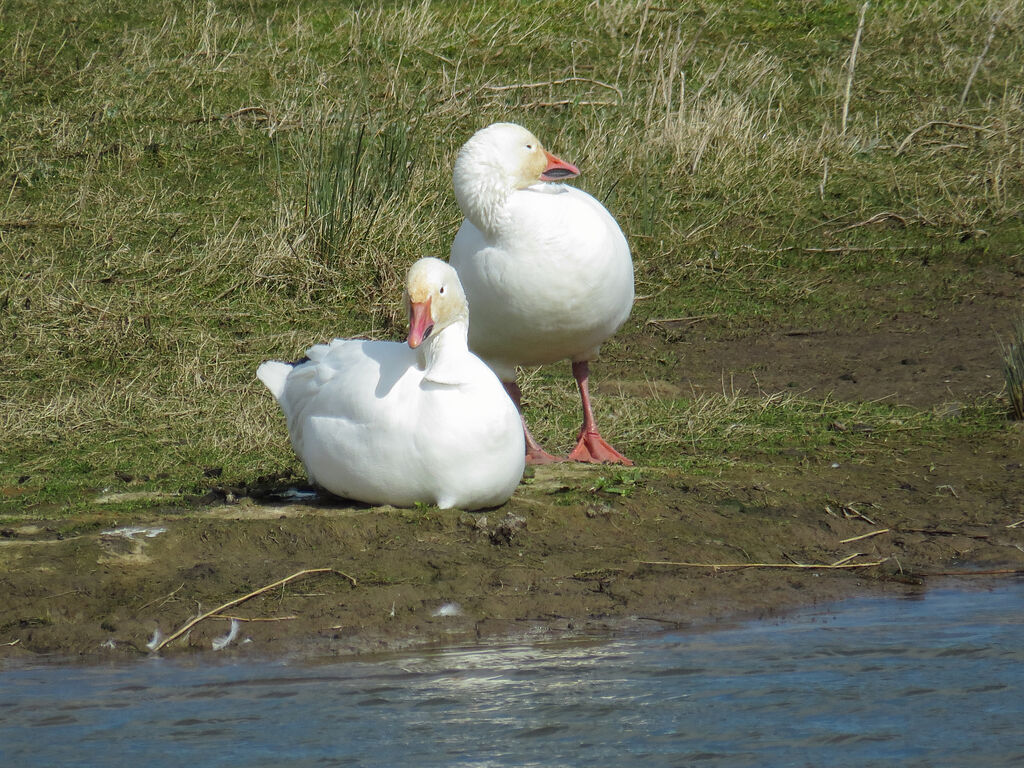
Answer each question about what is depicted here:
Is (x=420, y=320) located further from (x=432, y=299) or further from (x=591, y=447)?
(x=591, y=447)

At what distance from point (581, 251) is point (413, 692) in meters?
2.73

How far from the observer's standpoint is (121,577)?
5.33 meters

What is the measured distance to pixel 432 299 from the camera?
19.0 feet

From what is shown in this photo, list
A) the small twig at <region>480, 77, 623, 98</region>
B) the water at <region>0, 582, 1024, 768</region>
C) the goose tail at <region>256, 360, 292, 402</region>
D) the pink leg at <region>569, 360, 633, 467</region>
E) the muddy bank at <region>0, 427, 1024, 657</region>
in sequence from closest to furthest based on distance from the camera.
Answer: the water at <region>0, 582, 1024, 768</region> → the muddy bank at <region>0, 427, 1024, 657</region> → the goose tail at <region>256, 360, 292, 402</region> → the pink leg at <region>569, 360, 633, 467</region> → the small twig at <region>480, 77, 623, 98</region>

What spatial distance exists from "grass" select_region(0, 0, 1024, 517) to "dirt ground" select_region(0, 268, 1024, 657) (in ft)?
2.27

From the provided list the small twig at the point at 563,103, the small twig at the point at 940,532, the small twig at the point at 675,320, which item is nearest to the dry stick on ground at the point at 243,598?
the small twig at the point at 940,532

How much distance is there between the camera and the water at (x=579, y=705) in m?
4.10

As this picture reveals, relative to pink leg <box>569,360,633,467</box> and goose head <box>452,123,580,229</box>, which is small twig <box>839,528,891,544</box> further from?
goose head <box>452,123,580,229</box>

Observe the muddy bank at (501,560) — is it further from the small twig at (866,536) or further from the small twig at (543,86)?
the small twig at (543,86)

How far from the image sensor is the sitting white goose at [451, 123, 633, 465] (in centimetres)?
661

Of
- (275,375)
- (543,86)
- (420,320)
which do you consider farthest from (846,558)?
(543,86)

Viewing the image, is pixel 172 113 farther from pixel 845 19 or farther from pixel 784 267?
pixel 845 19

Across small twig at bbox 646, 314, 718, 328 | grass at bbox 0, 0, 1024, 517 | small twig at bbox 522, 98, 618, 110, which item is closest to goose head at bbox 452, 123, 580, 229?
grass at bbox 0, 0, 1024, 517

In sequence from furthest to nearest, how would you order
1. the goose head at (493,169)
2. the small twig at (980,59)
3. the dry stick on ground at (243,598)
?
the small twig at (980,59) → the goose head at (493,169) → the dry stick on ground at (243,598)
